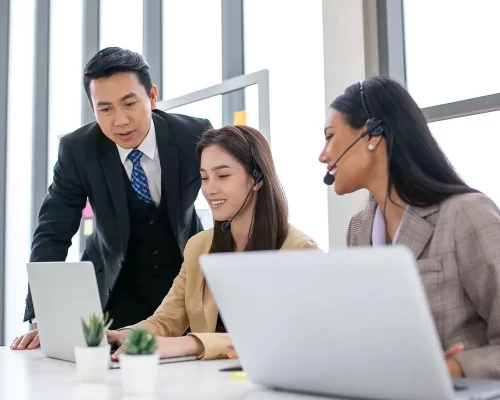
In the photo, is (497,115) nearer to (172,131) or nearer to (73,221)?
(172,131)

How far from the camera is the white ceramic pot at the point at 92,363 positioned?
45.8 inches

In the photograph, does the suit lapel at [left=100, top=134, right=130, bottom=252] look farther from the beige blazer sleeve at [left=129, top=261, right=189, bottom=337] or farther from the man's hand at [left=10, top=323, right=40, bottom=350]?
the man's hand at [left=10, top=323, right=40, bottom=350]

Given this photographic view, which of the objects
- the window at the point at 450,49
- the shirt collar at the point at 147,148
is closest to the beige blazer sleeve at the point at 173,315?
the shirt collar at the point at 147,148

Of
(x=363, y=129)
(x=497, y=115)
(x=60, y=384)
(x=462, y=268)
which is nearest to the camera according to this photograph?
(x=60, y=384)

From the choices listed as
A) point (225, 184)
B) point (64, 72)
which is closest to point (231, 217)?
point (225, 184)

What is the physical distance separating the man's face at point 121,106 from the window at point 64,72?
7.49 feet

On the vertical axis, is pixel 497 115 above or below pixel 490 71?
below

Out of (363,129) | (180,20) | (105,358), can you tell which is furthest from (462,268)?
(180,20)

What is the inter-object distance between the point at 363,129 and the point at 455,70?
1089 millimetres

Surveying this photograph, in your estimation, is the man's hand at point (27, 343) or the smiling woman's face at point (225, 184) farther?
the smiling woman's face at point (225, 184)

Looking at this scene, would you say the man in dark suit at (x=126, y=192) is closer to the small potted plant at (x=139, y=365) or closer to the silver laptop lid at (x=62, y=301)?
the silver laptop lid at (x=62, y=301)

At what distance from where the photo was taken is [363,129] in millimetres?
1495

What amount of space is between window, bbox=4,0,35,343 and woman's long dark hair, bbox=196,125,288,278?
10.5 feet

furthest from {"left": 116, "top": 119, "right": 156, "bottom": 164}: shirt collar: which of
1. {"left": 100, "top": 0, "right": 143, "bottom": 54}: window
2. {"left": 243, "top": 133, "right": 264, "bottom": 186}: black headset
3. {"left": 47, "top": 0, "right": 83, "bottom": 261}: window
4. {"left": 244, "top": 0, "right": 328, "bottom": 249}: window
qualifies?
{"left": 47, "top": 0, "right": 83, "bottom": 261}: window
